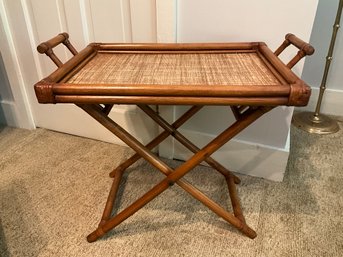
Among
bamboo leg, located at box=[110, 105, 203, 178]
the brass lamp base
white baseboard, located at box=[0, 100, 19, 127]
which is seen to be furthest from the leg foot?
the brass lamp base

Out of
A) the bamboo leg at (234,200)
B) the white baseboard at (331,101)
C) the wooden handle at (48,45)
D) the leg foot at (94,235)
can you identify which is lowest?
the leg foot at (94,235)

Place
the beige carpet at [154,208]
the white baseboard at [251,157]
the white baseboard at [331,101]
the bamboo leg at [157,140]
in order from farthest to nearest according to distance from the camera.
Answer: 1. the white baseboard at [331,101]
2. the white baseboard at [251,157]
3. the bamboo leg at [157,140]
4. the beige carpet at [154,208]

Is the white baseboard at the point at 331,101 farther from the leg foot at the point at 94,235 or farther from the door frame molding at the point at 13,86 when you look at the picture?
the door frame molding at the point at 13,86

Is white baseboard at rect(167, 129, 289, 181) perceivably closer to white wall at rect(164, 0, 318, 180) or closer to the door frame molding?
white wall at rect(164, 0, 318, 180)

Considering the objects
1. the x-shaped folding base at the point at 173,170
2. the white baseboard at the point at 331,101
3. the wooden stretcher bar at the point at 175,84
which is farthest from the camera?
the white baseboard at the point at 331,101

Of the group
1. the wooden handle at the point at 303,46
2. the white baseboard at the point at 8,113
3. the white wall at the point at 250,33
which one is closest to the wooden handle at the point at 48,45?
the white wall at the point at 250,33

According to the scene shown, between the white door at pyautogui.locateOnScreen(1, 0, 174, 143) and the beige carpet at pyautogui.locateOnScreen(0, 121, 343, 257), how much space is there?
14cm

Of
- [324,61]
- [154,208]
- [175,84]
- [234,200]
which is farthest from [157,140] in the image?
[324,61]

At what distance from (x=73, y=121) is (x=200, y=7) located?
2.65 ft

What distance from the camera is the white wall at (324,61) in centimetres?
143

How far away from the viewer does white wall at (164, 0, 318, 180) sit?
899mm

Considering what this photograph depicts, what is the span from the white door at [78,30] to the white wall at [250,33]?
0.33 ft

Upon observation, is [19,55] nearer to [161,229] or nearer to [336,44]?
[161,229]

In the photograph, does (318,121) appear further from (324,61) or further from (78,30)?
(78,30)
